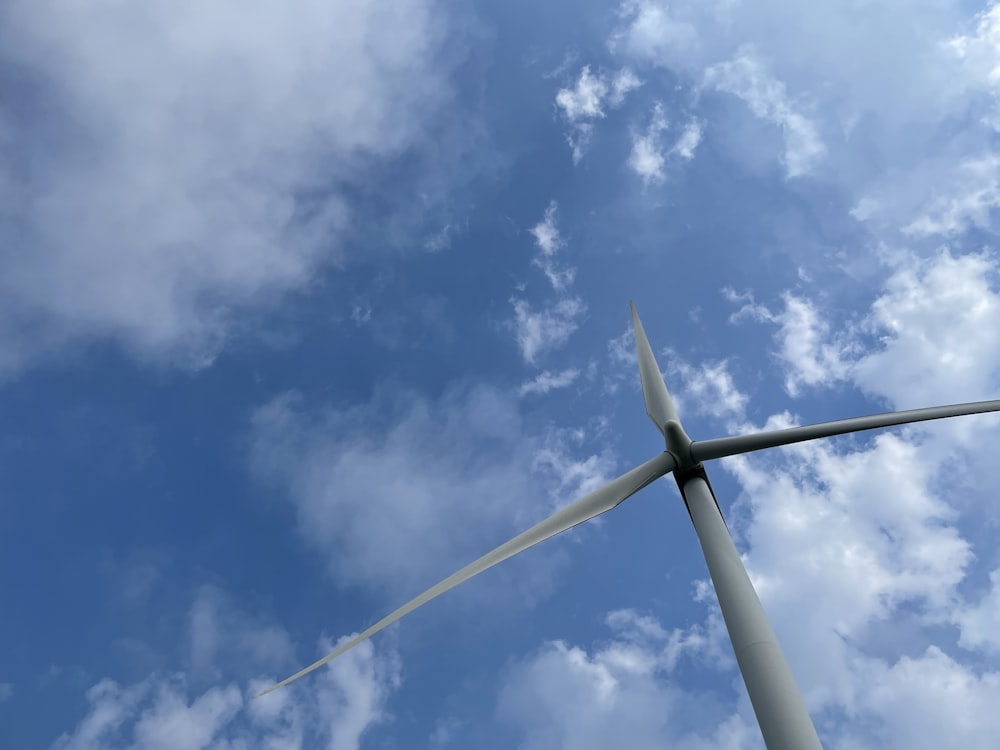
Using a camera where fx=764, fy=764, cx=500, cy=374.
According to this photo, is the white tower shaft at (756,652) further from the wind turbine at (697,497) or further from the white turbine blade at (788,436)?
the white turbine blade at (788,436)

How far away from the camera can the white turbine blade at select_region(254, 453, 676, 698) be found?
2981 cm

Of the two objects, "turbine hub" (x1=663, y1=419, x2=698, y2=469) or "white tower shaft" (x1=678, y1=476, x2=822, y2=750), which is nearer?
"white tower shaft" (x1=678, y1=476, x2=822, y2=750)

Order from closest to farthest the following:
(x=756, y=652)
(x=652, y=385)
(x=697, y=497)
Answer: (x=756, y=652)
(x=697, y=497)
(x=652, y=385)

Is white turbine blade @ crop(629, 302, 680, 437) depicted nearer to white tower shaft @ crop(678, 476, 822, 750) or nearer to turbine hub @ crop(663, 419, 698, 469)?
turbine hub @ crop(663, 419, 698, 469)

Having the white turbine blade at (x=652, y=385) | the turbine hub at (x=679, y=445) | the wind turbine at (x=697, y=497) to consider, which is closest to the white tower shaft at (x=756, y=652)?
the wind turbine at (x=697, y=497)

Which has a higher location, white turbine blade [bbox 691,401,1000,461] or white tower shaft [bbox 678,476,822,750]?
white turbine blade [bbox 691,401,1000,461]

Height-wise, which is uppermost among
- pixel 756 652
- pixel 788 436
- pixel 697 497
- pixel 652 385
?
pixel 652 385

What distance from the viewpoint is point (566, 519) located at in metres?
30.9

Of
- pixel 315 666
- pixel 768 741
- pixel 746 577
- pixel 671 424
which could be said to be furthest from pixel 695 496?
pixel 315 666

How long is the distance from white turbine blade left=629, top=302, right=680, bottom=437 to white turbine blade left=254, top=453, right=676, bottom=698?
1641mm

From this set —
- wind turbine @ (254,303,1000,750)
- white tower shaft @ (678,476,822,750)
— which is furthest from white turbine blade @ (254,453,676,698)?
white tower shaft @ (678,476,822,750)

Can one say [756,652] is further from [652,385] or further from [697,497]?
[652,385]

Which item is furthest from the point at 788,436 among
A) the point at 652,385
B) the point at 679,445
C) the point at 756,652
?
the point at 756,652

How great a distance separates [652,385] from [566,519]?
25.5ft
